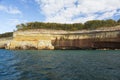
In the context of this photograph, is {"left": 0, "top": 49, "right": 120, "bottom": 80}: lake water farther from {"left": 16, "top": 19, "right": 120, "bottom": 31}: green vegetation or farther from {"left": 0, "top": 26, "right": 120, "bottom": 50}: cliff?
{"left": 16, "top": 19, "right": 120, "bottom": 31}: green vegetation

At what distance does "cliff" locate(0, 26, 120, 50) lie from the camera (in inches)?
2016

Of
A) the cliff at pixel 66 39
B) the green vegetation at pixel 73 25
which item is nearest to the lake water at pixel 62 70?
the cliff at pixel 66 39

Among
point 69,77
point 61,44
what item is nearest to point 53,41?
point 61,44

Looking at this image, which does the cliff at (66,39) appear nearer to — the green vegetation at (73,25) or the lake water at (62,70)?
the green vegetation at (73,25)

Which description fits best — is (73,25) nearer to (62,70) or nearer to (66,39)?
(66,39)

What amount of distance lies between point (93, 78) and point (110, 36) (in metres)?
38.2

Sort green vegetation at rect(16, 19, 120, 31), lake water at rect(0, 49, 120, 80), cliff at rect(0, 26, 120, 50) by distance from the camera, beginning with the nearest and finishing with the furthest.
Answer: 1. lake water at rect(0, 49, 120, 80)
2. cliff at rect(0, 26, 120, 50)
3. green vegetation at rect(16, 19, 120, 31)

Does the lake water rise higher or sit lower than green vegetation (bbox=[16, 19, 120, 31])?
lower

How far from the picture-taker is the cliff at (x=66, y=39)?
51.2 meters

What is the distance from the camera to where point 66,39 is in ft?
197

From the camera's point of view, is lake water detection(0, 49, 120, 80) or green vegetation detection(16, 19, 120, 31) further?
green vegetation detection(16, 19, 120, 31)

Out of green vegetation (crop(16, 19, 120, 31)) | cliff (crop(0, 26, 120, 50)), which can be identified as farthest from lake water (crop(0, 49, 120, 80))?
green vegetation (crop(16, 19, 120, 31))

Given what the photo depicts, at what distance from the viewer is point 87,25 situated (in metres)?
66.6

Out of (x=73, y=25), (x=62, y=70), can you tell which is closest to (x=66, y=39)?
(x=73, y=25)
